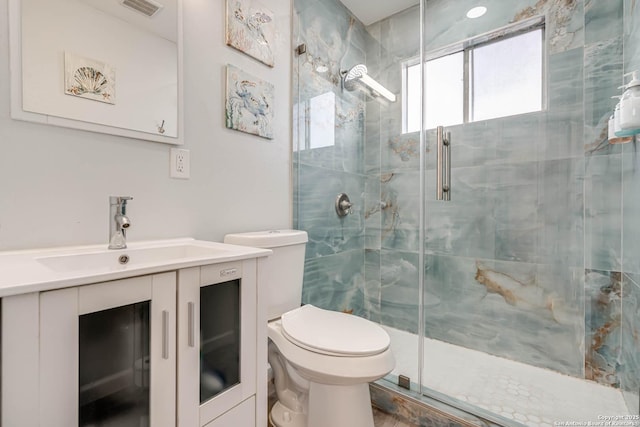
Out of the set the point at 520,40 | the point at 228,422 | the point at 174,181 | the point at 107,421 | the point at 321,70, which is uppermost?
the point at 520,40

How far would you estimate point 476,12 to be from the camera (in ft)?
6.03

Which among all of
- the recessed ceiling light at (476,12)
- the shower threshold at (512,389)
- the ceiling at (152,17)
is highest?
the recessed ceiling light at (476,12)

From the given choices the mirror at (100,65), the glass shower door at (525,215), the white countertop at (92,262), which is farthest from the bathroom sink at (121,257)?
the glass shower door at (525,215)

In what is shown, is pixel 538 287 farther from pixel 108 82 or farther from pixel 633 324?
pixel 108 82

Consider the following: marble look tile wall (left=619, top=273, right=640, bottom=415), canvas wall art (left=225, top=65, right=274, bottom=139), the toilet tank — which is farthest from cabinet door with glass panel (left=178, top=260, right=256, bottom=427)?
marble look tile wall (left=619, top=273, right=640, bottom=415)

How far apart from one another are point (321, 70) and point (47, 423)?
188 centimetres

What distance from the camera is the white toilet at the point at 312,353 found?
3.31ft

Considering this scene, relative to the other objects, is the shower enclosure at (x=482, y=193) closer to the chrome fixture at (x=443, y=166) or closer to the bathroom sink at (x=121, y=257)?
the chrome fixture at (x=443, y=166)

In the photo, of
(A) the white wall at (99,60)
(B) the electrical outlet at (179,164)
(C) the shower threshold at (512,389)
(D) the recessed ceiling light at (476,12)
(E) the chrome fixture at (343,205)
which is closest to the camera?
(A) the white wall at (99,60)

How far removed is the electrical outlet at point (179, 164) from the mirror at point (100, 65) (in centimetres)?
5

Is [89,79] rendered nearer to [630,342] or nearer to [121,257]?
[121,257]

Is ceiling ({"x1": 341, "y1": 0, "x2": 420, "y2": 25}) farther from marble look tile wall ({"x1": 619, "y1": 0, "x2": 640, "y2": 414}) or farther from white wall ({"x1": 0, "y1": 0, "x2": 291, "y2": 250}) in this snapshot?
marble look tile wall ({"x1": 619, "y1": 0, "x2": 640, "y2": 414})

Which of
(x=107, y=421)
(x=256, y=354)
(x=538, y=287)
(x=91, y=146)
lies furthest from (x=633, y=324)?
(x=91, y=146)

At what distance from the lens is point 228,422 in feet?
2.92
